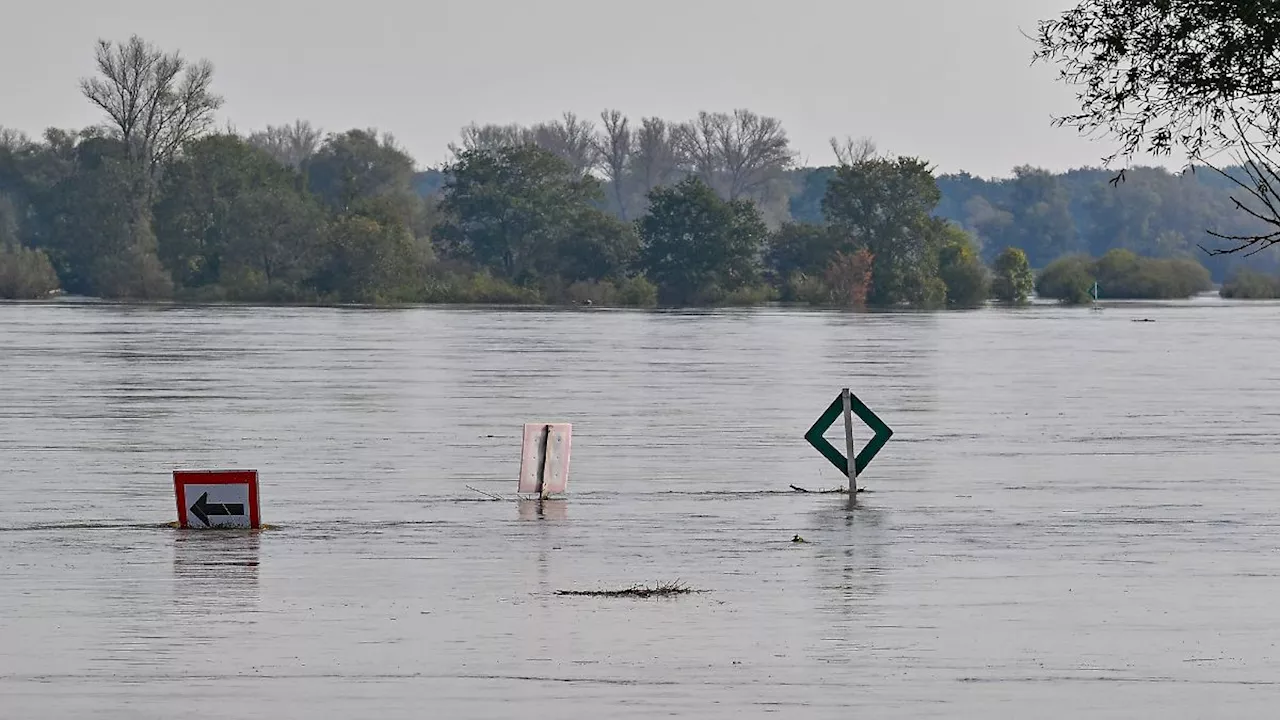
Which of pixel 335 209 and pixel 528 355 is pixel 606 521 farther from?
pixel 335 209

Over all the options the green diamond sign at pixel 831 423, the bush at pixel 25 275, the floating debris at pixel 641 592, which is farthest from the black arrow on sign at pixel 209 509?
the bush at pixel 25 275

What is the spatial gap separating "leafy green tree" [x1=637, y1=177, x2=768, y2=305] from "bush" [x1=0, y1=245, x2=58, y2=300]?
34.1 meters

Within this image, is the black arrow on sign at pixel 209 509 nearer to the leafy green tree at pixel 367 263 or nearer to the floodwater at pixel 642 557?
the floodwater at pixel 642 557

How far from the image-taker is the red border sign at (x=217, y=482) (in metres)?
18.9

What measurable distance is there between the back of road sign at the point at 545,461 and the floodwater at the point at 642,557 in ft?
1.58

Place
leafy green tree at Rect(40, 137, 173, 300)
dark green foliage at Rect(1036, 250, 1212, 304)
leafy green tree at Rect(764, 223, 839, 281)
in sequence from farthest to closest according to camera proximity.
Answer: dark green foliage at Rect(1036, 250, 1212, 304) < leafy green tree at Rect(764, 223, 839, 281) < leafy green tree at Rect(40, 137, 173, 300)

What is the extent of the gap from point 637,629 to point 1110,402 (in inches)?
1032

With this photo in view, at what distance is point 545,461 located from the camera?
864 inches

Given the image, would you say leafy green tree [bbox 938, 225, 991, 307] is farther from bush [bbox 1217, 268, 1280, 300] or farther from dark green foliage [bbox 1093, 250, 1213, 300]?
bush [bbox 1217, 268, 1280, 300]

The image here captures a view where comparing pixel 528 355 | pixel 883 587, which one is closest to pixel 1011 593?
pixel 883 587

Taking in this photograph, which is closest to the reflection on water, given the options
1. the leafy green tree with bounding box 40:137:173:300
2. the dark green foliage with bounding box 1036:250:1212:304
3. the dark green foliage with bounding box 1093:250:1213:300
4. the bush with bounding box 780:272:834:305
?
the bush with bounding box 780:272:834:305

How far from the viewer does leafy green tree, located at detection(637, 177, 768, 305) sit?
420 feet

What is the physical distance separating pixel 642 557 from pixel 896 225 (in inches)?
4526

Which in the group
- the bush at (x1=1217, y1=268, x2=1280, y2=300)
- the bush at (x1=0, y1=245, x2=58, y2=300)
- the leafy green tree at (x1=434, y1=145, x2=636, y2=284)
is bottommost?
the bush at (x1=1217, y1=268, x2=1280, y2=300)
